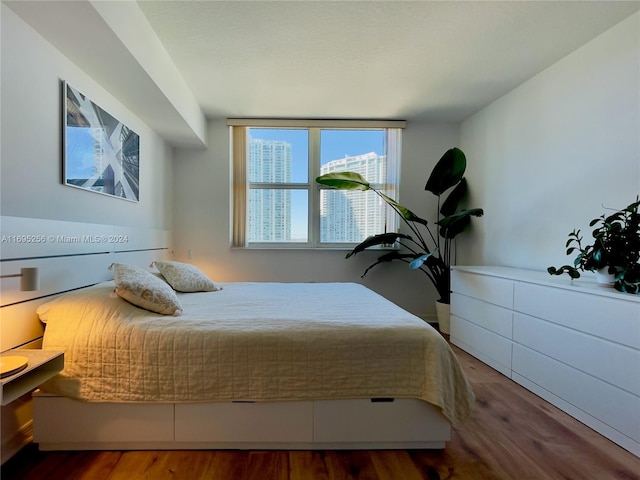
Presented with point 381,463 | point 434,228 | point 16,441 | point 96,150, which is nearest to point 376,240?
point 434,228

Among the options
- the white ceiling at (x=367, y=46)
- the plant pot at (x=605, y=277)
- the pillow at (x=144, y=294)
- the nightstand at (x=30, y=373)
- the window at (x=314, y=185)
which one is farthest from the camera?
the window at (x=314, y=185)

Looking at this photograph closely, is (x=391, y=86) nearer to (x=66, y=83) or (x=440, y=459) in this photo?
(x=66, y=83)

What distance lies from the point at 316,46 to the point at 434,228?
93.5 inches

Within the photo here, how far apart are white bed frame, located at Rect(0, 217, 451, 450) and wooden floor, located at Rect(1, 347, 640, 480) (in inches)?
1.6

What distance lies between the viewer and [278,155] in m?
3.51

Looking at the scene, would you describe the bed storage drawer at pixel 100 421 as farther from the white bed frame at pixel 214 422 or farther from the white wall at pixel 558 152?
the white wall at pixel 558 152

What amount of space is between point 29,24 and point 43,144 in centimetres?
57

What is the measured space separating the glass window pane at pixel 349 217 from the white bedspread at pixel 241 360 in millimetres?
2182

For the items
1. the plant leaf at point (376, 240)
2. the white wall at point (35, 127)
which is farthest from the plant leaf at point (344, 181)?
the white wall at point (35, 127)

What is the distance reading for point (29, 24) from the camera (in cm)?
141

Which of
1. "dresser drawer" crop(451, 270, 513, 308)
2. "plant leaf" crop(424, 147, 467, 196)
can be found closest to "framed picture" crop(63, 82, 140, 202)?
"plant leaf" crop(424, 147, 467, 196)

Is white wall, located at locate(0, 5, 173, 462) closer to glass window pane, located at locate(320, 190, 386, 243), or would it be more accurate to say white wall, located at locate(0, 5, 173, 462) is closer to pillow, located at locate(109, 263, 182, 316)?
pillow, located at locate(109, 263, 182, 316)

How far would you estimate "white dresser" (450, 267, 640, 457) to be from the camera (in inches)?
55.8

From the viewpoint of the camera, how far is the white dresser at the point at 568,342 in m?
1.42
